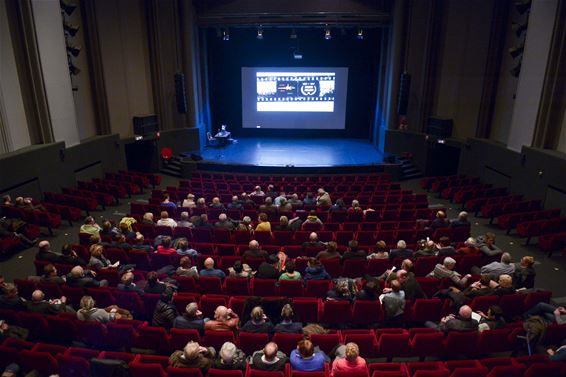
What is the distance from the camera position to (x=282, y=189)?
13.1 metres

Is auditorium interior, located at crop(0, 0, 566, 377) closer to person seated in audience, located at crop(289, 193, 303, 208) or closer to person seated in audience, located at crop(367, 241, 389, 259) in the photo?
person seated in audience, located at crop(367, 241, 389, 259)

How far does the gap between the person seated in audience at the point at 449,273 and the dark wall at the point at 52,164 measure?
10.9 m

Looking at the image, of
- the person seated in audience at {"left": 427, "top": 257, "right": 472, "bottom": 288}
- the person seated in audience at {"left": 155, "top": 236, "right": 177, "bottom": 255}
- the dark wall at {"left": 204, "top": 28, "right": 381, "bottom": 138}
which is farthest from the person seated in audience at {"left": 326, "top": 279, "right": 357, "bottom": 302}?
the dark wall at {"left": 204, "top": 28, "right": 381, "bottom": 138}

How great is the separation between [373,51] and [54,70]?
15.2 meters

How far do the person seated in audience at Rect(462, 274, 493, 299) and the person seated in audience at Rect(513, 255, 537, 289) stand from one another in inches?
34.7

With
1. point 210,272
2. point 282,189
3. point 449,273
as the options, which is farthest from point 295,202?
point 449,273

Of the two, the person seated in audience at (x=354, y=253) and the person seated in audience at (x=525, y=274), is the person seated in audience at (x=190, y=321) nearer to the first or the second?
the person seated in audience at (x=354, y=253)

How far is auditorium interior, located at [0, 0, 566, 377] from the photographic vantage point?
495 centimetres

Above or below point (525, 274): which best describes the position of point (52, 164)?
above

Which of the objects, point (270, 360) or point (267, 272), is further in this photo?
point (267, 272)

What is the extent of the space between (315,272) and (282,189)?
6870 millimetres

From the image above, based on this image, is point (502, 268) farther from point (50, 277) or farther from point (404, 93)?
point (404, 93)

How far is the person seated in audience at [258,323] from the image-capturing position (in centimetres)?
483

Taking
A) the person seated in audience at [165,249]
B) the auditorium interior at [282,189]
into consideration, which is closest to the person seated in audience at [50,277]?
the auditorium interior at [282,189]
